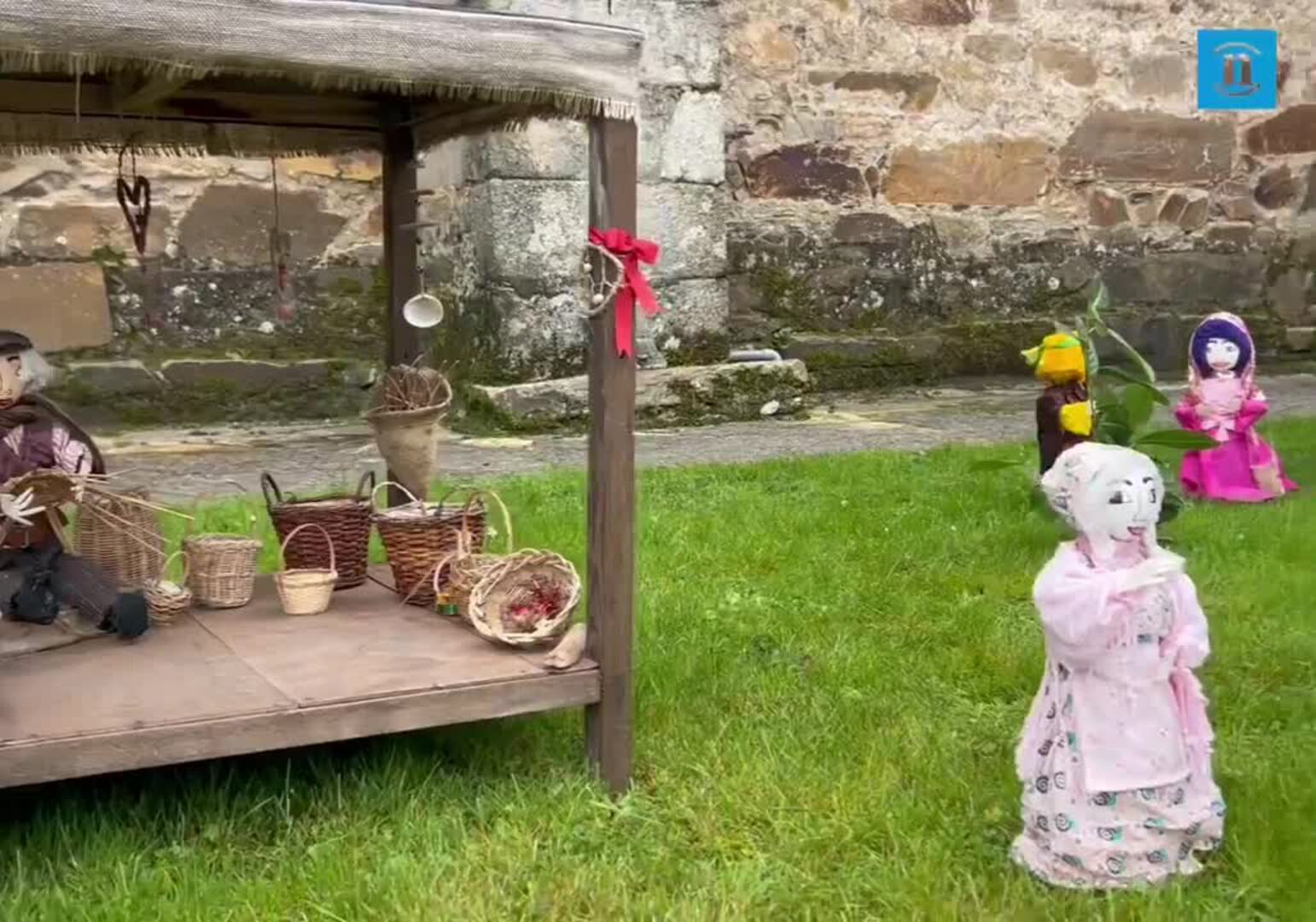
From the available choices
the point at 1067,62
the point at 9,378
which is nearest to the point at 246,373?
the point at 9,378

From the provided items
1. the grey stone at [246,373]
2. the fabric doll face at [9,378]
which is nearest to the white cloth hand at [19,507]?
the fabric doll face at [9,378]

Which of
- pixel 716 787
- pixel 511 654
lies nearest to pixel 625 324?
pixel 511 654

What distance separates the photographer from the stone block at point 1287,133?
9500 millimetres

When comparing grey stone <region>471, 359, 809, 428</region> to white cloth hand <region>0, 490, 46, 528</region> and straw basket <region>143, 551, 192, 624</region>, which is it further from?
white cloth hand <region>0, 490, 46, 528</region>

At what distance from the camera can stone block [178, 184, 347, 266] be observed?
7.22 meters

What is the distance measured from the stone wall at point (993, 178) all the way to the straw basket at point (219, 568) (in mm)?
5109

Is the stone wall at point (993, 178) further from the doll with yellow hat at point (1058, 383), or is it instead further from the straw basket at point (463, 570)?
the straw basket at point (463, 570)

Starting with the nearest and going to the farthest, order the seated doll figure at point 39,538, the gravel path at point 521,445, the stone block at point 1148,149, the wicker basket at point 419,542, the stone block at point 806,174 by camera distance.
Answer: the seated doll figure at point 39,538
the wicker basket at point 419,542
the gravel path at point 521,445
the stone block at point 806,174
the stone block at point 1148,149

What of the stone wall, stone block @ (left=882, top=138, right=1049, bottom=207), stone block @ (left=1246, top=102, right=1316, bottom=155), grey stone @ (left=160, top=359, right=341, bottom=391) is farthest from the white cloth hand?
Answer: stone block @ (left=1246, top=102, right=1316, bottom=155)

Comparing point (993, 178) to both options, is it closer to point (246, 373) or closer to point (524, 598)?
point (246, 373)

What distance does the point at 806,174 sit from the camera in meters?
8.53

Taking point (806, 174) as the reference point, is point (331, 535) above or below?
below

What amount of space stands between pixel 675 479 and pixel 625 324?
3.08m

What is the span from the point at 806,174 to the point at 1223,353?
340cm
